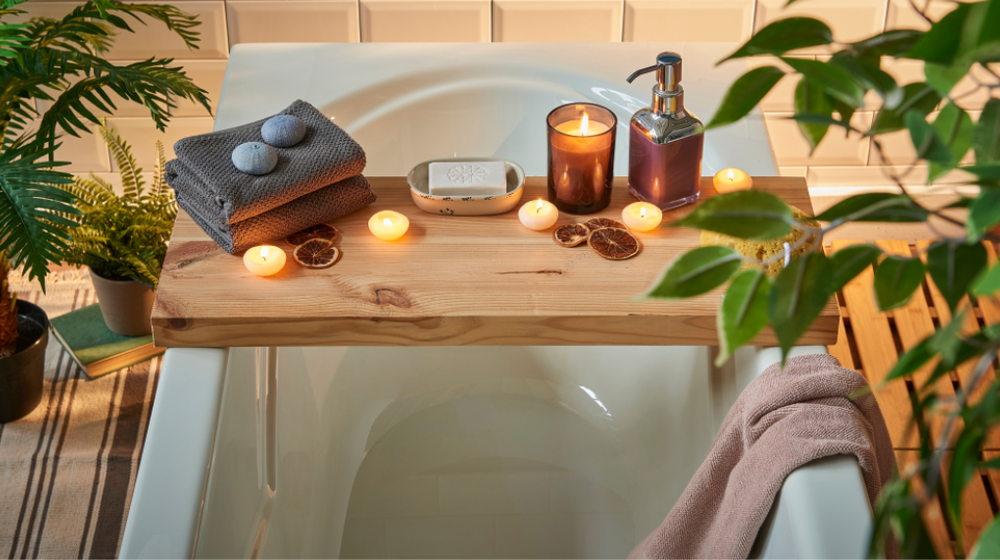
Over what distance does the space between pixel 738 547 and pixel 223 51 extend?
1.80 meters

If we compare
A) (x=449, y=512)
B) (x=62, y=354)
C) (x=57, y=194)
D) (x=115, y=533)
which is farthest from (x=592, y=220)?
(x=62, y=354)

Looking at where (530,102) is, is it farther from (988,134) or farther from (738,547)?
(988,134)

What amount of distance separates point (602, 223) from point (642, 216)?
2.3 inches

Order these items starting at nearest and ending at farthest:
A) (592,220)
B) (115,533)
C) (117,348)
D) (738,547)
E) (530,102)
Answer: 1. (738,547)
2. (592,220)
3. (115,533)
4. (530,102)
5. (117,348)

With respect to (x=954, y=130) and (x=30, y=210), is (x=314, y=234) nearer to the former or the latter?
(x=30, y=210)

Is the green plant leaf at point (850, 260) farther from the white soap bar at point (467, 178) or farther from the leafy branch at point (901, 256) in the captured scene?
the white soap bar at point (467, 178)

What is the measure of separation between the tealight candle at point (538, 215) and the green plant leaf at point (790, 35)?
0.75m

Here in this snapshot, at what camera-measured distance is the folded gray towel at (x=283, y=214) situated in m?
1.04

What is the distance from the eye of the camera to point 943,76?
29 centimetres

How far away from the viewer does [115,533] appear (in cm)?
157

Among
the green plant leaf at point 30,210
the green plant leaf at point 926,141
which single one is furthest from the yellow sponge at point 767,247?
the green plant leaf at point 30,210

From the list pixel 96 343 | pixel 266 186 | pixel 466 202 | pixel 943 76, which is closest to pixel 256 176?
pixel 266 186

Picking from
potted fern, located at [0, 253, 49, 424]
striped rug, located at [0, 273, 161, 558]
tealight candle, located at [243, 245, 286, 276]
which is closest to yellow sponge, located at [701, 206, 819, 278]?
tealight candle, located at [243, 245, 286, 276]

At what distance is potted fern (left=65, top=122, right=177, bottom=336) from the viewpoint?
169 cm
